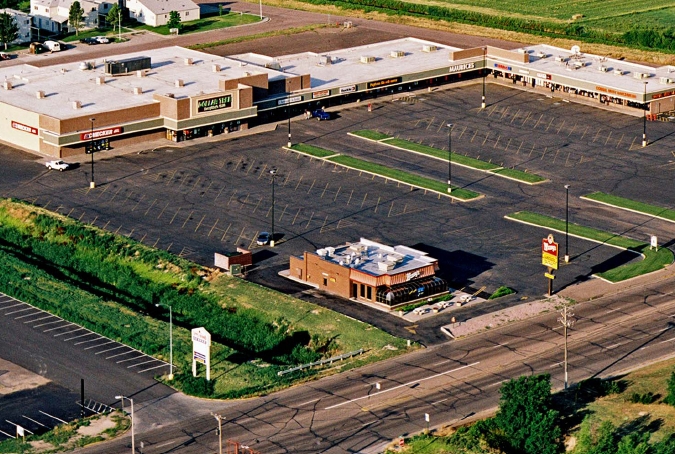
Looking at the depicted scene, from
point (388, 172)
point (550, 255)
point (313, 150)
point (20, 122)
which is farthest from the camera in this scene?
point (313, 150)

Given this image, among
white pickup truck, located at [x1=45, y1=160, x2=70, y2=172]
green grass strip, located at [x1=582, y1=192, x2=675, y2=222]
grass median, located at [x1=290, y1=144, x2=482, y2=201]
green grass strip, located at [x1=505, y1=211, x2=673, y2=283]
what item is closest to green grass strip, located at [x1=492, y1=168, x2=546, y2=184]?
green grass strip, located at [x1=582, y1=192, x2=675, y2=222]

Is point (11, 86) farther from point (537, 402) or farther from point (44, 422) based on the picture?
point (537, 402)

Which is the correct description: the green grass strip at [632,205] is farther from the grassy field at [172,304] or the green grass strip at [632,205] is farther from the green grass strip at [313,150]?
the grassy field at [172,304]

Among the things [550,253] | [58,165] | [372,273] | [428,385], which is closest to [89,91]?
[58,165]

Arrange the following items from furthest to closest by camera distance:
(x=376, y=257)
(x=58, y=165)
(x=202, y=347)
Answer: (x=58, y=165) → (x=376, y=257) → (x=202, y=347)

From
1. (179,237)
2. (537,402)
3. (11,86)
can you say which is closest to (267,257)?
(179,237)

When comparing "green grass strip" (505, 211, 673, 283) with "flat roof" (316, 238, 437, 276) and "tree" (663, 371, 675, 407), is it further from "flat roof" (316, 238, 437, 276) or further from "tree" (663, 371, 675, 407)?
"tree" (663, 371, 675, 407)

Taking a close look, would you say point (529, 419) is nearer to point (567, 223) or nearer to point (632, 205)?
point (567, 223)
